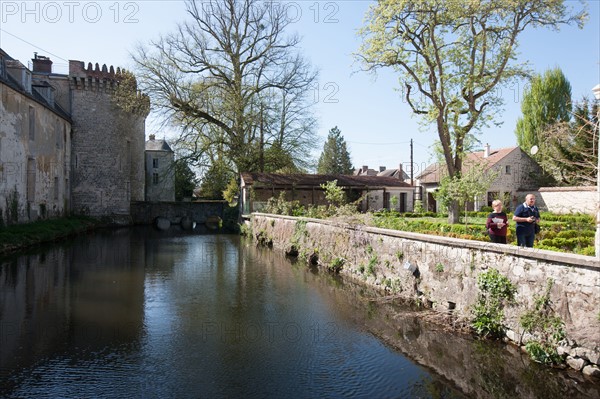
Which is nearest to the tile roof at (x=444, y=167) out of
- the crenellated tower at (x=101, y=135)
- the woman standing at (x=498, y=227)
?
the crenellated tower at (x=101, y=135)

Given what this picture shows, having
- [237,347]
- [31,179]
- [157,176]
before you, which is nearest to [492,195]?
[31,179]

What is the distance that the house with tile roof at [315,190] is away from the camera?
95.7 ft

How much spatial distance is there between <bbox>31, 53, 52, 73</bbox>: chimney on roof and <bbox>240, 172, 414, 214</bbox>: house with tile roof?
17137 mm

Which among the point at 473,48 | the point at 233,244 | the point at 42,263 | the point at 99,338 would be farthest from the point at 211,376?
the point at 473,48

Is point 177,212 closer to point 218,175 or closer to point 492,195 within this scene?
point 218,175

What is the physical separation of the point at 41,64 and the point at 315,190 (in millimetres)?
22446

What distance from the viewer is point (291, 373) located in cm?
593

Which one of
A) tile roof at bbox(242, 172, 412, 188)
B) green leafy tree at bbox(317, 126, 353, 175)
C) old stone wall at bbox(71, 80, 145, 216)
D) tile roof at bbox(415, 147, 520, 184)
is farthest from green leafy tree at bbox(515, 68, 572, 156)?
old stone wall at bbox(71, 80, 145, 216)

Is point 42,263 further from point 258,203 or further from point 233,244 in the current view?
point 258,203

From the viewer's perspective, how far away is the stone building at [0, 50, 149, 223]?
79.1 feet

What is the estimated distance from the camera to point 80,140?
108ft

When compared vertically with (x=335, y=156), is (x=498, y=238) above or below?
below

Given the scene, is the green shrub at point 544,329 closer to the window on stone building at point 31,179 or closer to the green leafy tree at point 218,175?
the window on stone building at point 31,179

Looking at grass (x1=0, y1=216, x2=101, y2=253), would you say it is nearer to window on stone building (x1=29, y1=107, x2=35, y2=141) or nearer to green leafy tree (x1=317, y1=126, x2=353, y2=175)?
window on stone building (x1=29, y1=107, x2=35, y2=141)
